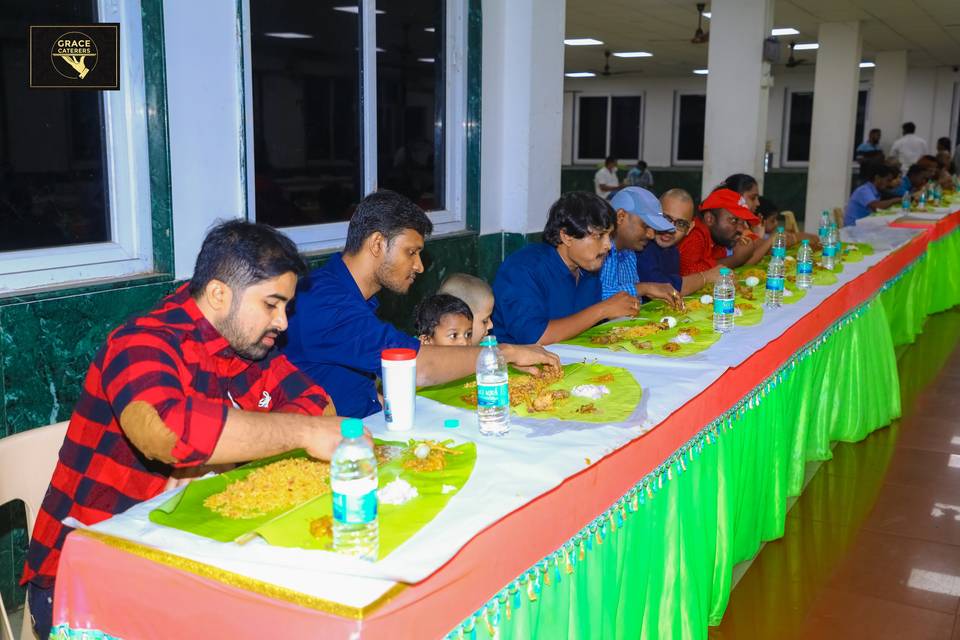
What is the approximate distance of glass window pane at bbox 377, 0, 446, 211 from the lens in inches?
172

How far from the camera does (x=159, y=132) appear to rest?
2879 millimetres

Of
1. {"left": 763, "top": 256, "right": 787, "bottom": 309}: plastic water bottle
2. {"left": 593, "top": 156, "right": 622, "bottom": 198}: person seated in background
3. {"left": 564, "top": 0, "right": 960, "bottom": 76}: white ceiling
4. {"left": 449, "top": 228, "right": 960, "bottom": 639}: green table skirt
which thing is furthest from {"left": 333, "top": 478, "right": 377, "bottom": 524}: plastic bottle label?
{"left": 593, "top": 156, "right": 622, "bottom": 198}: person seated in background

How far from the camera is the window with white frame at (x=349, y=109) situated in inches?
145

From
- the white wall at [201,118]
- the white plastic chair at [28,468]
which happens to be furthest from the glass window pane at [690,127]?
the white plastic chair at [28,468]

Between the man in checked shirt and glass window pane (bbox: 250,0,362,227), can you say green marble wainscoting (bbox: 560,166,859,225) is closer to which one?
glass window pane (bbox: 250,0,362,227)

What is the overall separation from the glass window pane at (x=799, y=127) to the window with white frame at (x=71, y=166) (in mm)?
16760

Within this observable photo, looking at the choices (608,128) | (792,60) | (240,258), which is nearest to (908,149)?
(792,60)

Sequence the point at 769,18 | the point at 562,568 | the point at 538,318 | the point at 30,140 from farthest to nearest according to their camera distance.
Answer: the point at 769,18 < the point at 538,318 < the point at 30,140 < the point at 562,568

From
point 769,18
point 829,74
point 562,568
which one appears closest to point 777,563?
point 562,568

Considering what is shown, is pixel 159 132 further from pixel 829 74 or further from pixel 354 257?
pixel 829 74

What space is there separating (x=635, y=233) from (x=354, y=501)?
257 centimetres

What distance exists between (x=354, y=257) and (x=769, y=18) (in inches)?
285

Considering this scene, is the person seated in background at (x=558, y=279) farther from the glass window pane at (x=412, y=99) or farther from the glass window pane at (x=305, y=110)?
the glass window pane at (x=412, y=99)

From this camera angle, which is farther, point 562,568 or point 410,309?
point 410,309
